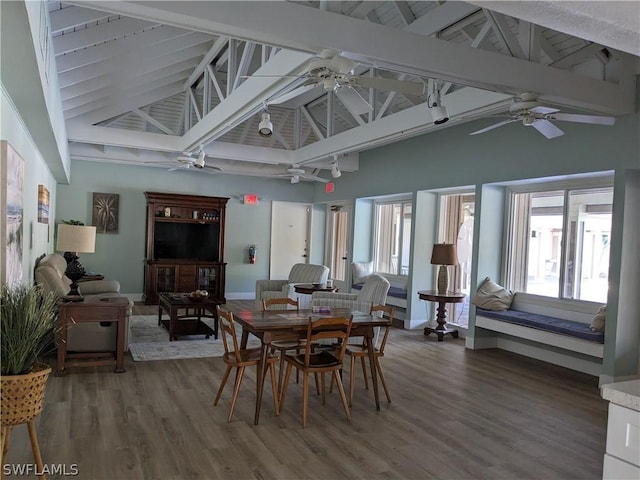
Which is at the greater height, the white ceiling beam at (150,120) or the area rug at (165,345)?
the white ceiling beam at (150,120)

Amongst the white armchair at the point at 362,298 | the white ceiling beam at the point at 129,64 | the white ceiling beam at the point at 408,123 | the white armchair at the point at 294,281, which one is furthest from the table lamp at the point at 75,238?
the white ceiling beam at the point at 408,123

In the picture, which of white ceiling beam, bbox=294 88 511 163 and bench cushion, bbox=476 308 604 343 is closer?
white ceiling beam, bbox=294 88 511 163

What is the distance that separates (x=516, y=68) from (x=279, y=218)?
25.9 ft

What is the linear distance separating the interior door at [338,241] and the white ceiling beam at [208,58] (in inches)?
163

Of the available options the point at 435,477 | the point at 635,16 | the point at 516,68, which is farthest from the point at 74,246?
the point at 635,16

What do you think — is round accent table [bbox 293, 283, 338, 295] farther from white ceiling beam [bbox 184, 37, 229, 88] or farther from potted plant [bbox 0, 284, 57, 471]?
potted plant [bbox 0, 284, 57, 471]

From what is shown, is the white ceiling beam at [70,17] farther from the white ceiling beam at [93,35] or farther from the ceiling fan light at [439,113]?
the ceiling fan light at [439,113]

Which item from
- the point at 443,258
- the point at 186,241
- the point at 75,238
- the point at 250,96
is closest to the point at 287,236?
the point at 186,241

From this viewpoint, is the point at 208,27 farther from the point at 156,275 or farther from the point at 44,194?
the point at 156,275

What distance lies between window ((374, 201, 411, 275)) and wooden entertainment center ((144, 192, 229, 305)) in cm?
326

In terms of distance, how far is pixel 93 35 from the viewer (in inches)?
197

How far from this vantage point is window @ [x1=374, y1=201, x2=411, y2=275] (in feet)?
30.0

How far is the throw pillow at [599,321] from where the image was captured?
5.35 m

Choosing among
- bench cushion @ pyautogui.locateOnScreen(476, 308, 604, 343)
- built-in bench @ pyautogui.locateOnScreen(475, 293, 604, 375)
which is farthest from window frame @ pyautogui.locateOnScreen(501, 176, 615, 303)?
bench cushion @ pyautogui.locateOnScreen(476, 308, 604, 343)
